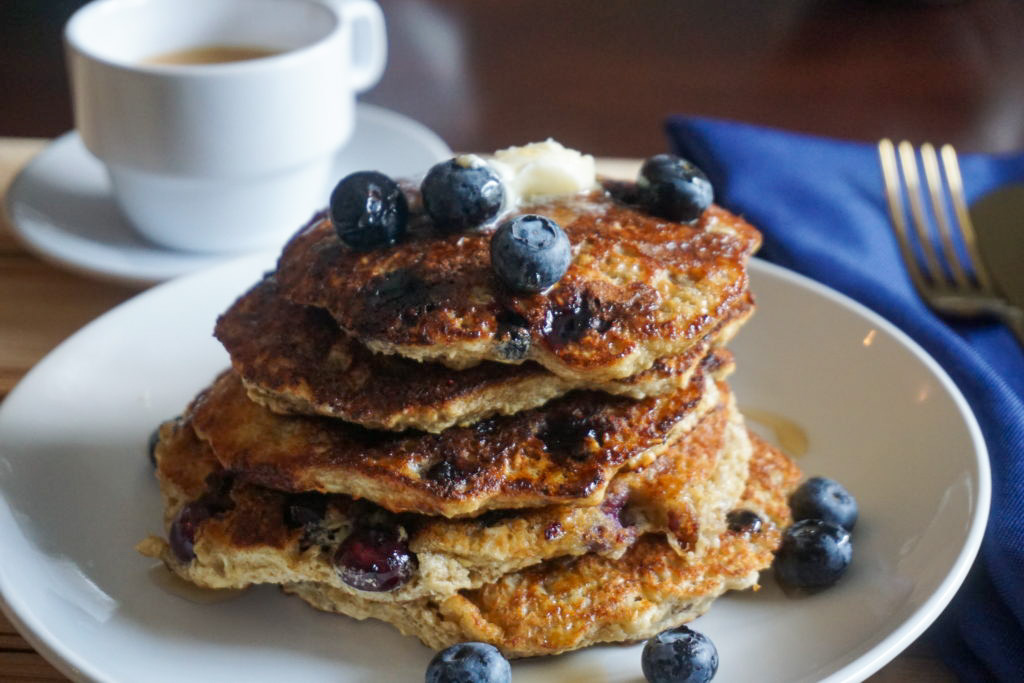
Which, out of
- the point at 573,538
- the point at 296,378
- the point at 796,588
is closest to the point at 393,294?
the point at 296,378

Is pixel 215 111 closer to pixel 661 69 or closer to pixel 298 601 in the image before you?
pixel 298 601

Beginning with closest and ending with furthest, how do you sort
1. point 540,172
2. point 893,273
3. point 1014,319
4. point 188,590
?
point 188,590
point 540,172
point 1014,319
point 893,273

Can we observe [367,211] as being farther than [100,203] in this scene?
No

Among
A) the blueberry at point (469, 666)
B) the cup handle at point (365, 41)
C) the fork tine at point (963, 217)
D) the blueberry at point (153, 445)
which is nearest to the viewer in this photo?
the blueberry at point (469, 666)

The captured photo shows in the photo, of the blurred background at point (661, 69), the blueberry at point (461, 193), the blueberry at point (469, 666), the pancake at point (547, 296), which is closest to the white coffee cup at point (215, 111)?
the blurred background at point (661, 69)

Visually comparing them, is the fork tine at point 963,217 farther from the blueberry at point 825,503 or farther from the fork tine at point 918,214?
the blueberry at point 825,503

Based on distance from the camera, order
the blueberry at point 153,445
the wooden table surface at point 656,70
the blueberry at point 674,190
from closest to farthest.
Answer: the blueberry at point 674,190 → the blueberry at point 153,445 → the wooden table surface at point 656,70

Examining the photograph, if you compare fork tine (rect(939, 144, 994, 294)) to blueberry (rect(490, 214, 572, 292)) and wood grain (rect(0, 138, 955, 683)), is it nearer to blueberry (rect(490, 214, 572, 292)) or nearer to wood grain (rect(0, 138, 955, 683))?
wood grain (rect(0, 138, 955, 683))

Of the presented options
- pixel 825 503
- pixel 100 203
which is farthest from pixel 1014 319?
pixel 100 203
